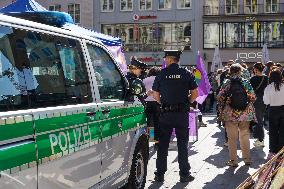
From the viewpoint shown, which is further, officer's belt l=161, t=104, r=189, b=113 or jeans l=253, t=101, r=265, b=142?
jeans l=253, t=101, r=265, b=142

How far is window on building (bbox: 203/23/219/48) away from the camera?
143 ft

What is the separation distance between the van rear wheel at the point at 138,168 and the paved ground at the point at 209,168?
1.49 feet

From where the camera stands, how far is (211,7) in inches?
1721

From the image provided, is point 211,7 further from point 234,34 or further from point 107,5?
point 107,5

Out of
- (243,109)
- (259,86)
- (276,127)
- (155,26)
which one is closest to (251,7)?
(155,26)

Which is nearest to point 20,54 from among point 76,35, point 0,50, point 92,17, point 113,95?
point 0,50

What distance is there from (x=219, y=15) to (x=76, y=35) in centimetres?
3992

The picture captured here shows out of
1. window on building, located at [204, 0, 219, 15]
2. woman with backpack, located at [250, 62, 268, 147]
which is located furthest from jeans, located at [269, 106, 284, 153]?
window on building, located at [204, 0, 219, 15]

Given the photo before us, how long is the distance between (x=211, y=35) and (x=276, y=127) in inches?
1416

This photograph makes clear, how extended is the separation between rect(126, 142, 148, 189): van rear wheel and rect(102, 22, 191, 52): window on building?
37.8 meters

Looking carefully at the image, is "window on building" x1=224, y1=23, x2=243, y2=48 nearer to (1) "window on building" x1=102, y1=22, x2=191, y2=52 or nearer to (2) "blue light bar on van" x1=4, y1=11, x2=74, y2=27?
(1) "window on building" x1=102, y1=22, x2=191, y2=52

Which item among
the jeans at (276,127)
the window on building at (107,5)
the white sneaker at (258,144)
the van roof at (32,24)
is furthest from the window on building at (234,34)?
the van roof at (32,24)

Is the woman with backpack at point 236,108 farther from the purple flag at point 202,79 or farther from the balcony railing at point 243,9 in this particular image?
the balcony railing at point 243,9

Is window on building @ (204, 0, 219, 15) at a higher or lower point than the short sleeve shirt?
higher
